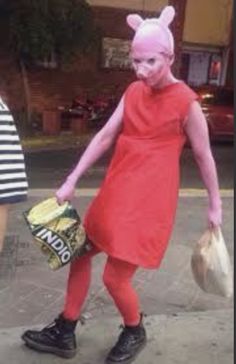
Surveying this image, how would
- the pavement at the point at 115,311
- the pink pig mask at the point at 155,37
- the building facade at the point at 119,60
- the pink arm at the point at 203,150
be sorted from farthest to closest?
the building facade at the point at 119,60, the pavement at the point at 115,311, the pink arm at the point at 203,150, the pink pig mask at the point at 155,37

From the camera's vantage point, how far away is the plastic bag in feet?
12.2

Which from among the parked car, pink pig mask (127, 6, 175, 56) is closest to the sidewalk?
pink pig mask (127, 6, 175, 56)

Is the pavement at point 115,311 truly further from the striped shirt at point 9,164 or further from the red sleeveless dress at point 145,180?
the striped shirt at point 9,164

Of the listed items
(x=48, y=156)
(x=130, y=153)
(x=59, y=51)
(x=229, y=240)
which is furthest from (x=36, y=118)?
(x=130, y=153)

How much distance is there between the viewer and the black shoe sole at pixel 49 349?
3902 mm

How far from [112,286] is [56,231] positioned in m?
0.43

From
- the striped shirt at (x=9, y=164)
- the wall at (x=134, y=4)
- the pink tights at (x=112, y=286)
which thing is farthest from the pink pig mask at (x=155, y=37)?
the wall at (x=134, y=4)

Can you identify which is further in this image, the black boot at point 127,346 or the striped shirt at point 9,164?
the black boot at point 127,346

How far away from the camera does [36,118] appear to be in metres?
19.0

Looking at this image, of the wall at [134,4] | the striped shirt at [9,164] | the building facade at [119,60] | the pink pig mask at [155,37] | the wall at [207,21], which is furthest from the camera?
the wall at [207,21]

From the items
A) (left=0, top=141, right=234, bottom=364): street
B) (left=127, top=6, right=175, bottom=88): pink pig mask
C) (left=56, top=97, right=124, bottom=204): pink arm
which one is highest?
(left=127, top=6, right=175, bottom=88): pink pig mask

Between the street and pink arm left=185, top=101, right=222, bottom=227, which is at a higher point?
pink arm left=185, top=101, right=222, bottom=227

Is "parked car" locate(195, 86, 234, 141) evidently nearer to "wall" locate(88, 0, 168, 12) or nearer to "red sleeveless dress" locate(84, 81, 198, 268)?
"wall" locate(88, 0, 168, 12)

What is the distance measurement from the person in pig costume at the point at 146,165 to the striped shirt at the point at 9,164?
75 centimetres
